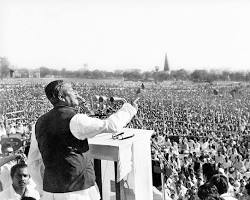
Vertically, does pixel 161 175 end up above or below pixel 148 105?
below

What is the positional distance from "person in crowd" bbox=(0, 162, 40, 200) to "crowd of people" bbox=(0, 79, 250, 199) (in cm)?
59

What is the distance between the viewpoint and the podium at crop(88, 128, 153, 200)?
2.12m

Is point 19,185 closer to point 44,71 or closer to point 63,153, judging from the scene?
point 63,153

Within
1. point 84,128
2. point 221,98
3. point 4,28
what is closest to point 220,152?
point 221,98

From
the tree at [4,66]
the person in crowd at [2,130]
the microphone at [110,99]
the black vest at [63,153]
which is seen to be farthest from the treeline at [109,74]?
the black vest at [63,153]

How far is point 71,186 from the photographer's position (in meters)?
1.95

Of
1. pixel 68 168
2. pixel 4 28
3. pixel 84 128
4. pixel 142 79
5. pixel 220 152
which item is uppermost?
pixel 4 28

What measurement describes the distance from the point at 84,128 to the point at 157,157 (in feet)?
3.39

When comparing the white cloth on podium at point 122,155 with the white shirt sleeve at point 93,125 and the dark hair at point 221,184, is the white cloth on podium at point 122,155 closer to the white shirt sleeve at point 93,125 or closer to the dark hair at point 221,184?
the white shirt sleeve at point 93,125

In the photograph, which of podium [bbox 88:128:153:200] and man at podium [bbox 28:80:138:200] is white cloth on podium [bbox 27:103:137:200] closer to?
man at podium [bbox 28:80:138:200]

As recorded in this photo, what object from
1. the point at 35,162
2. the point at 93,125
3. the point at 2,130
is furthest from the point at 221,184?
the point at 2,130

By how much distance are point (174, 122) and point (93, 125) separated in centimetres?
250

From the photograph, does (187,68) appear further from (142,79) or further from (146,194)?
(146,194)

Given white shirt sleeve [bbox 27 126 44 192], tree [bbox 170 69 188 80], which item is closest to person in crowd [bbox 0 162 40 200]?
white shirt sleeve [bbox 27 126 44 192]
